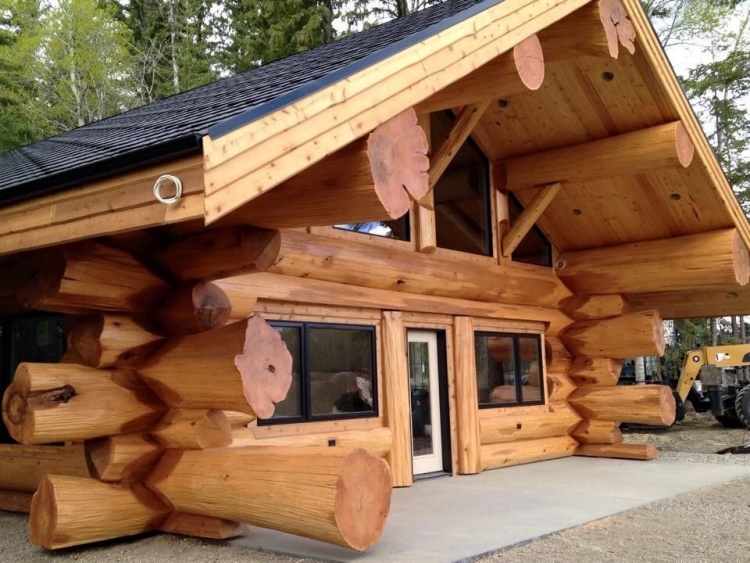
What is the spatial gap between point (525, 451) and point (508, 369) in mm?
1152

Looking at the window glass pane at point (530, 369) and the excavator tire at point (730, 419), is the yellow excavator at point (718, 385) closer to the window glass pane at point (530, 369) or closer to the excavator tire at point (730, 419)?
the excavator tire at point (730, 419)

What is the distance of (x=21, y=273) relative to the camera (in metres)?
5.55

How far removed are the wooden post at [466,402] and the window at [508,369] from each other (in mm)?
388

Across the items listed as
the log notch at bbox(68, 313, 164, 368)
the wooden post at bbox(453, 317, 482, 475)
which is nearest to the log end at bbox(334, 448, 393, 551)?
the log notch at bbox(68, 313, 164, 368)

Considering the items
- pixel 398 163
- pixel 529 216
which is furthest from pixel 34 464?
pixel 529 216

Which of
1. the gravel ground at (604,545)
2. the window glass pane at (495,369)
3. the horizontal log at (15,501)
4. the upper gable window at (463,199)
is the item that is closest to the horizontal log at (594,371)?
the window glass pane at (495,369)

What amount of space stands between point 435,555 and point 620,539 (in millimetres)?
1640

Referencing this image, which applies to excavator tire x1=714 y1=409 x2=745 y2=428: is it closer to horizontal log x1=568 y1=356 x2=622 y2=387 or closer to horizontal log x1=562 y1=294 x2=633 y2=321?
horizontal log x1=568 y1=356 x2=622 y2=387

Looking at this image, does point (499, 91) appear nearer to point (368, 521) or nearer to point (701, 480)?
point (368, 521)

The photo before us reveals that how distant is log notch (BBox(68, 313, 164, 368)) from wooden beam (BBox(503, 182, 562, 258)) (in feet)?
19.1

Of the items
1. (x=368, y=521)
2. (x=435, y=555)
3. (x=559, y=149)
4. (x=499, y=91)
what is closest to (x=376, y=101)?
(x=499, y=91)

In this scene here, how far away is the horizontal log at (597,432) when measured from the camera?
11.1 m

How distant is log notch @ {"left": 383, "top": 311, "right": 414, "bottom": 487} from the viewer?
8.24 metres

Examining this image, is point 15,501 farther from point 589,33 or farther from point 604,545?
point 589,33
